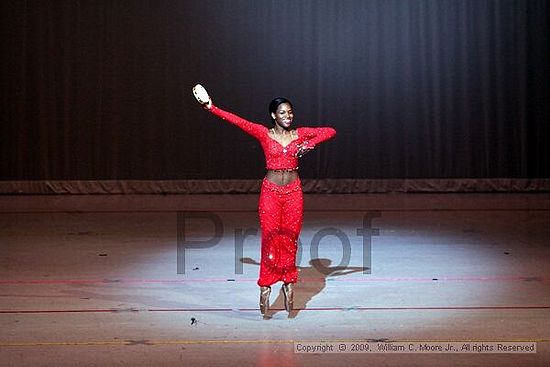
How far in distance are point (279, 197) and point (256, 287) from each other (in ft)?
3.26

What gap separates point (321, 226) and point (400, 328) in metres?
3.60

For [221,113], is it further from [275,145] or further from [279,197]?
[279,197]

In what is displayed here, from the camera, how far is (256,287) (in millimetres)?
5465

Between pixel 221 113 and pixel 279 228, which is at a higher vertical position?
pixel 221 113

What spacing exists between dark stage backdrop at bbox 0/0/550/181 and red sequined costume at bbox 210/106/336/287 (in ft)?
19.8

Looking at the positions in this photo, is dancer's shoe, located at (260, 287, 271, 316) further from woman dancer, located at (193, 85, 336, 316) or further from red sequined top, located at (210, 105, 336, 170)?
red sequined top, located at (210, 105, 336, 170)

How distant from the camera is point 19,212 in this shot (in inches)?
361

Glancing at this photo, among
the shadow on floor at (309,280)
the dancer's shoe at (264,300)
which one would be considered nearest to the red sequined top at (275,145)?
the dancer's shoe at (264,300)

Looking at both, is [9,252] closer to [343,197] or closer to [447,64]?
[343,197]

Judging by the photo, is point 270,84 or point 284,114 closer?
point 284,114

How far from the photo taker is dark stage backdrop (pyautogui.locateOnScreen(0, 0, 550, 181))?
10688 millimetres

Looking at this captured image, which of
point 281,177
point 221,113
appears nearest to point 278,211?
point 281,177

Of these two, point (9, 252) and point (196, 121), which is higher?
point (196, 121)

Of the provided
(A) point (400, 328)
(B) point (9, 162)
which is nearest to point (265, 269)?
(A) point (400, 328)
